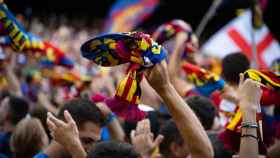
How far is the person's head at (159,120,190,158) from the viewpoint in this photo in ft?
10.7

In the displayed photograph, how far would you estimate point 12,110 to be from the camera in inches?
179

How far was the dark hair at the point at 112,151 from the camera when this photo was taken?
A: 253cm

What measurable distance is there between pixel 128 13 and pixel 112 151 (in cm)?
657

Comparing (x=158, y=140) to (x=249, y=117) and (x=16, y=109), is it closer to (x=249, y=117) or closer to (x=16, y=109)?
Answer: (x=249, y=117)

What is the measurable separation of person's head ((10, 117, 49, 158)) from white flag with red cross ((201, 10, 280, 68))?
157 inches

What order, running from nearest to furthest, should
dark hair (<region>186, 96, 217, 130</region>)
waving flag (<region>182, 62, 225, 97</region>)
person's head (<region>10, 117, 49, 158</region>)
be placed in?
person's head (<region>10, 117, 49, 158</region>), dark hair (<region>186, 96, 217, 130</region>), waving flag (<region>182, 62, 225, 97</region>)

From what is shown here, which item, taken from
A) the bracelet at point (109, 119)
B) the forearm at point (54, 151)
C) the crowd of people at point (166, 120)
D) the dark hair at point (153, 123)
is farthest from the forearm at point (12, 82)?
the forearm at point (54, 151)

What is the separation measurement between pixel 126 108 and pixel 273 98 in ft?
3.00

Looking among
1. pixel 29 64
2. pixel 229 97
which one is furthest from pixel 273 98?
pixel 29 64

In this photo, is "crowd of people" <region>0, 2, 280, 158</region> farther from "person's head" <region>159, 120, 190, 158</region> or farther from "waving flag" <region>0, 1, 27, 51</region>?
"waving flag" <region>0, 1, 27, 51</region>

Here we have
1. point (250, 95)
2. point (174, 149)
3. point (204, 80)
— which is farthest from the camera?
point (204, 80)

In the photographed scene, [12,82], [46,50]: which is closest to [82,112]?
[46,50]

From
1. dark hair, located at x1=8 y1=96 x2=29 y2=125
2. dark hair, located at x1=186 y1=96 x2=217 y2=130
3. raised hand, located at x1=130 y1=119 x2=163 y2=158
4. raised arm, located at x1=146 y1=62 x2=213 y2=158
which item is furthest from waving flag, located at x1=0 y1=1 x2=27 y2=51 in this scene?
raised arm, located at x1=146 y1=62 x2=213 y2=158

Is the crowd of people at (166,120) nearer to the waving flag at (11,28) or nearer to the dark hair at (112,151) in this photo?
the dark hair at (112,151)
